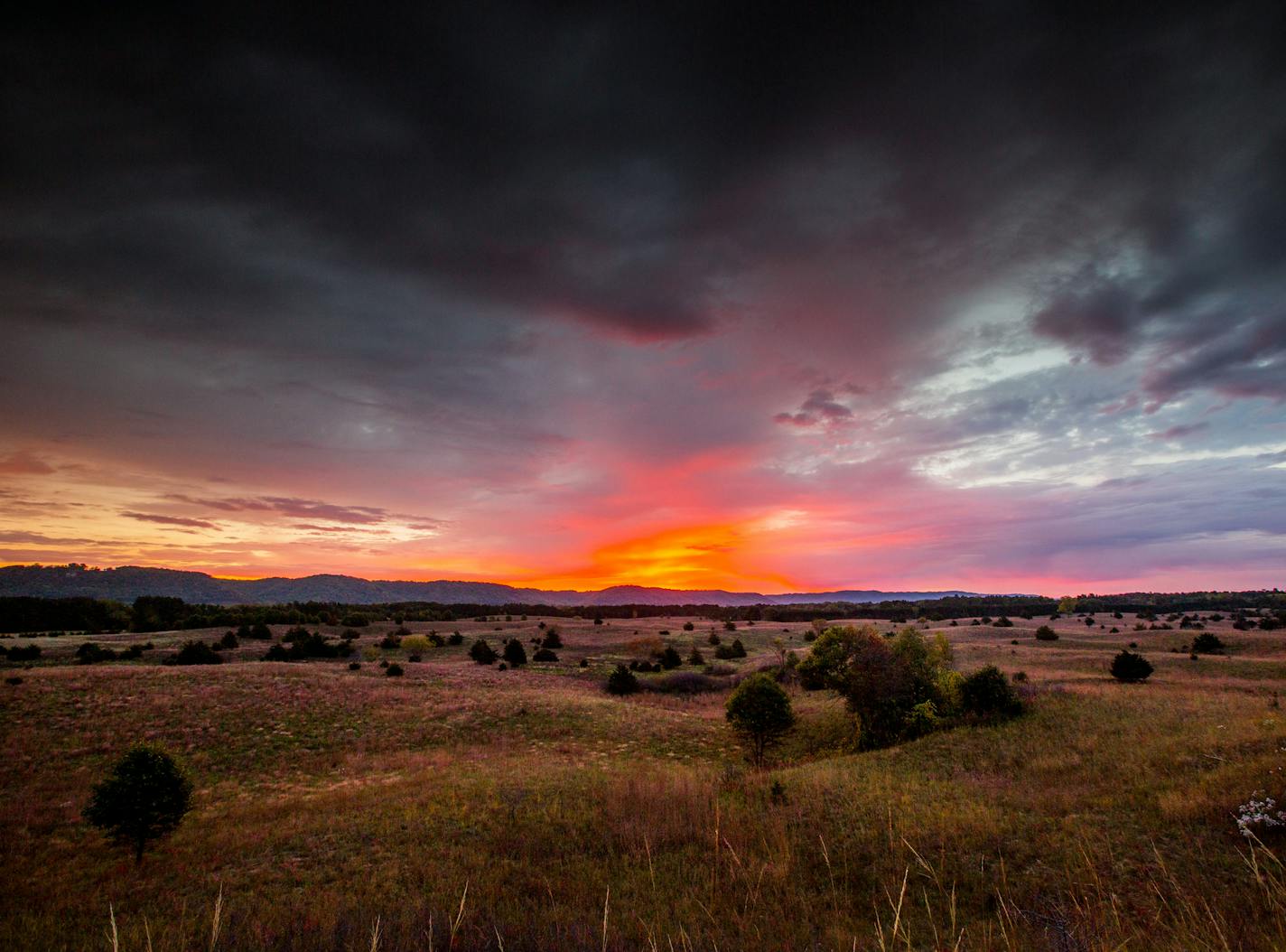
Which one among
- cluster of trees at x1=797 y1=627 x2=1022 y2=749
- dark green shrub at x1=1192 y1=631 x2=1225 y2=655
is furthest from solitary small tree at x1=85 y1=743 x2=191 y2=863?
dark green shrub at x1=1192 y1=631 x2=1225 y2=655

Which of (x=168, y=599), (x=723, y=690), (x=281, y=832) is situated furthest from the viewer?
(x=168, y=599)

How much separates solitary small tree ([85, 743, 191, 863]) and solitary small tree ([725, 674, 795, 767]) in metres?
21.0

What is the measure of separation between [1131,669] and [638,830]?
35.4 metres

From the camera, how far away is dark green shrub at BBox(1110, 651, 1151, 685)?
3034 centimetres

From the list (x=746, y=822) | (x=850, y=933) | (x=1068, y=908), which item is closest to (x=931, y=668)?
(x=746, y=822)

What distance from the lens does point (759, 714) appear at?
2495cm

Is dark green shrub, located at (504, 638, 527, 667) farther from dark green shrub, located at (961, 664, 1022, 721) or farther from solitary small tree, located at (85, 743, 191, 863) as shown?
dark green shrub, located at (961, 664, 1022, 721)

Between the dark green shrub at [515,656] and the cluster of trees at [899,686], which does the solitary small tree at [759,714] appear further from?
the dark green shrub at [515,656]

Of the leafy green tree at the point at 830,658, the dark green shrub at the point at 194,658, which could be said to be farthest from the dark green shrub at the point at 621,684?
the dark green shrub at the point at 194,658

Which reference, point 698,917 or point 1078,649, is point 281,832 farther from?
point 1078,649

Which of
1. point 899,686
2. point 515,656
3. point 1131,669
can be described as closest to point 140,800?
point 899,686

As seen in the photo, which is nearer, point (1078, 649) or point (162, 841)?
point (162, 841)

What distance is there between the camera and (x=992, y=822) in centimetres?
1095

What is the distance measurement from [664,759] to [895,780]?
1107 cm
